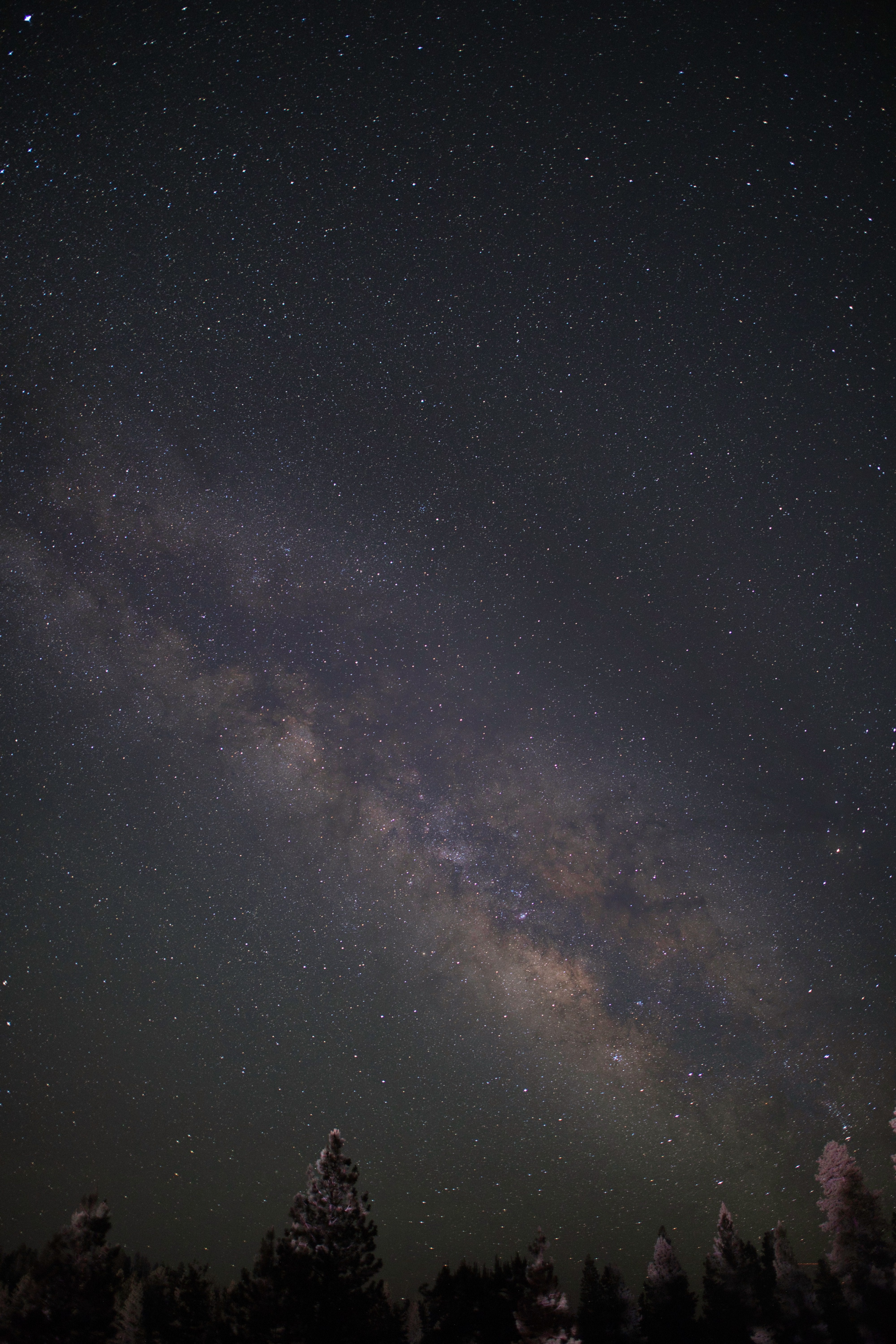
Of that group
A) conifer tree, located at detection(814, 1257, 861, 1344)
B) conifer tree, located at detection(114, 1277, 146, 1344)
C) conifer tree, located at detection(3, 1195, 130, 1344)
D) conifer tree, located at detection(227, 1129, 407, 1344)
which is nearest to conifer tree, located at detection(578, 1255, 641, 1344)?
conifer tree, located at detection(814, 1257, 861, 1344)

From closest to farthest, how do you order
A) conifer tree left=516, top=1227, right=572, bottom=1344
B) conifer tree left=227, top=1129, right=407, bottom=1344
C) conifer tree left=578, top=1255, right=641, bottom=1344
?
conifer tree left=227, top=1129, right=407, bottom=1344 < conifer tree left=516, top=1227, right=572, bottom=1344 < conifer tree left=578, top=1255, right=641, bottom=1344

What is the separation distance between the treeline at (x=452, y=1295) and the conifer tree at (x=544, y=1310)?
0.10 feet

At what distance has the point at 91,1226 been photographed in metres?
15.0

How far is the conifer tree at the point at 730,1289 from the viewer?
1875 centimetres

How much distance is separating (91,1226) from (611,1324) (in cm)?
1707

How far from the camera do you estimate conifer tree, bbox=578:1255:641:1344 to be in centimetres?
1858

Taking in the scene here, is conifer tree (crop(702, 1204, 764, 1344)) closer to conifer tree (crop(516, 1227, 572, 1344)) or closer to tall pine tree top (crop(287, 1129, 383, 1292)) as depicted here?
conifer tree (crop(516, 1227, 572, 1344))

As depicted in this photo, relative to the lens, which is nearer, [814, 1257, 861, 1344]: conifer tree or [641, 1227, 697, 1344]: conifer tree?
[814, 1257, 861, 1344]: conifer tree

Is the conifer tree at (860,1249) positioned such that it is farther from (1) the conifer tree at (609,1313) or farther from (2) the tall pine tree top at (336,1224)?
(2) the tall pine tree top at (336,1224)

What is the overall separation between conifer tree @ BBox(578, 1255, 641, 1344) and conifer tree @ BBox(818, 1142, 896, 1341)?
6819mm

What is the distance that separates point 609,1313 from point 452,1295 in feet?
17.9

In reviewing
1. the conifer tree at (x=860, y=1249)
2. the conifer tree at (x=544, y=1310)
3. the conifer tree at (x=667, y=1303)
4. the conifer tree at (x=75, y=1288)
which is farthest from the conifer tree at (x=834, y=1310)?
the conifer tree at (x=75, y=1288)

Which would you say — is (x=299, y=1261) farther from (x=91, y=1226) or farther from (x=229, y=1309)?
(x=91, y=1226)

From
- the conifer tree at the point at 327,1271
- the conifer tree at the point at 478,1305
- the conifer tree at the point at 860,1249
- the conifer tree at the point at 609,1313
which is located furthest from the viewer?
the conifer tree at the point at 609,1313
